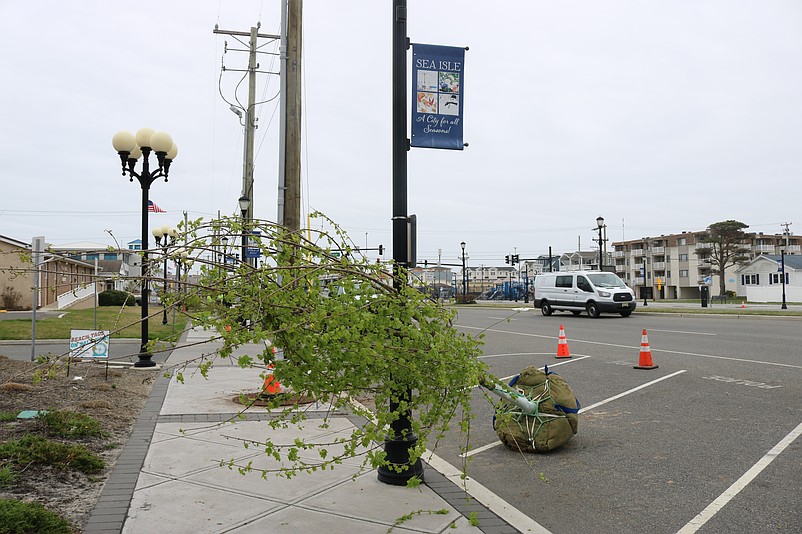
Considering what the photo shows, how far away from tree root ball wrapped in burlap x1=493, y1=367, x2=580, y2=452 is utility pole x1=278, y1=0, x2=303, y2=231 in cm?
763

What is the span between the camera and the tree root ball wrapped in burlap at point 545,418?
20.9 ft

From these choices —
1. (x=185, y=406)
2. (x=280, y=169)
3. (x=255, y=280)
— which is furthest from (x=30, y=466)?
(x=280, y=169)

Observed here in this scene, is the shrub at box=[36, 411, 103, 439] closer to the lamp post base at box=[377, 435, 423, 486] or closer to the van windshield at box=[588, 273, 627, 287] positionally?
the lamp post base at box=[377, 435, 423, 486]

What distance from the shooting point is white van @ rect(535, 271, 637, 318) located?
2853cm

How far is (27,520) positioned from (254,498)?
146 centimetres

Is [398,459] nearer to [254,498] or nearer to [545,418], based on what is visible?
[254,498]

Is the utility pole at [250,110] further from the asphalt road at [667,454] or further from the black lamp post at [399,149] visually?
the black lamp post at [399,149]

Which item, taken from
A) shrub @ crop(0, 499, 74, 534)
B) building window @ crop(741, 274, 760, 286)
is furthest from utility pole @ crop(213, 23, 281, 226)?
building window @ crop(741, 274, 760, 286)

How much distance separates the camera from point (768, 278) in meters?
78.4

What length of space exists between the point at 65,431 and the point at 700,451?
594cm

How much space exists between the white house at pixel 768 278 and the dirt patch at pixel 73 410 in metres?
58.7

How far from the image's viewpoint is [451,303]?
4438mm

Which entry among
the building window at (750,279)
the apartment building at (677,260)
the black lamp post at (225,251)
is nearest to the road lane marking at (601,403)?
the black lamp post at (225,251)

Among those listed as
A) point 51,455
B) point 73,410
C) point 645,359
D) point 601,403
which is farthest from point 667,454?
point 73,410
